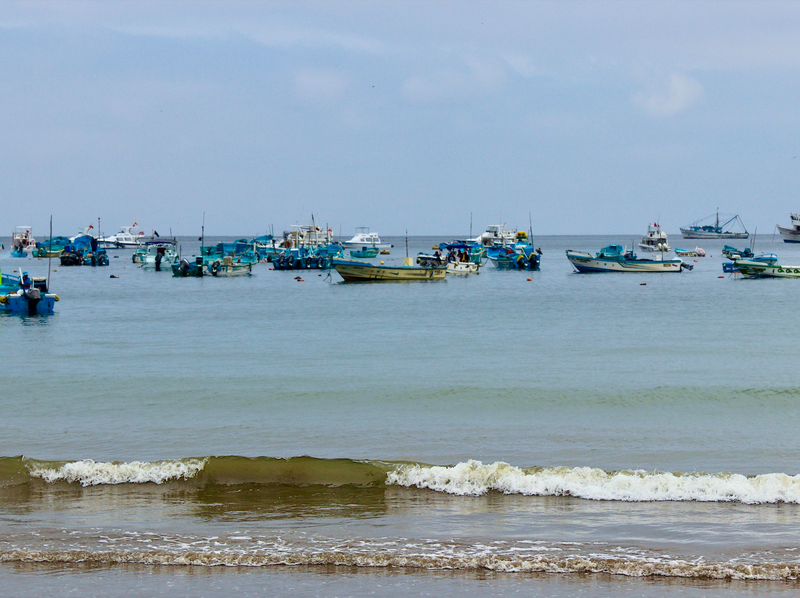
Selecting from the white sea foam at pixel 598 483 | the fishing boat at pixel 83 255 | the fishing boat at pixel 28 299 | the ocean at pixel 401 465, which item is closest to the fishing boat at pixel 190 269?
the fishing boat at pixel 83 255

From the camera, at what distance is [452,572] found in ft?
29.3

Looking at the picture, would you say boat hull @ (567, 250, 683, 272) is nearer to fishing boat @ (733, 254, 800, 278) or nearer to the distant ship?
fishing boat @ (733, 254, 800, 278)

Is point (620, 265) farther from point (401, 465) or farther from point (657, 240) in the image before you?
point (401, 465)

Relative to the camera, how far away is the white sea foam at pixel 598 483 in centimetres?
1151

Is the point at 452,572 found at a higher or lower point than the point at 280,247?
lower

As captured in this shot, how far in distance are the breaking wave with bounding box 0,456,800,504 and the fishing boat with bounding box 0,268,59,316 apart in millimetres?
28688

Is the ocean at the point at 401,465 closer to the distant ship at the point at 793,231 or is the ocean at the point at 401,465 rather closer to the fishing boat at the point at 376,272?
the fishing boat at the point at 376,272

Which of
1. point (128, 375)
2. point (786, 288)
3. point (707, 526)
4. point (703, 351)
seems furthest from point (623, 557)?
point (786, 288)

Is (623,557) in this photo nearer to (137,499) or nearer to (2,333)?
(137,499)

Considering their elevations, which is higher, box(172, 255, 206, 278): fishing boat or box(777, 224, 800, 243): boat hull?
box(777, 224, 800, 243): boat hull

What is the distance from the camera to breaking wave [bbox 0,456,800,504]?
11617 mm

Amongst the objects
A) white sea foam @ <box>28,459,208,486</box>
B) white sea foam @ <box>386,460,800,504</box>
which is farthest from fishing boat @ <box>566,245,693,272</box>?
white sea foam @ <box>28,459,208,486</box>

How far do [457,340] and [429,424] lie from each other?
51.4 feet

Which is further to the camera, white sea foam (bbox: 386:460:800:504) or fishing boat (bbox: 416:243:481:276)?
fishing boat (bbox: 416:243:481:276)
